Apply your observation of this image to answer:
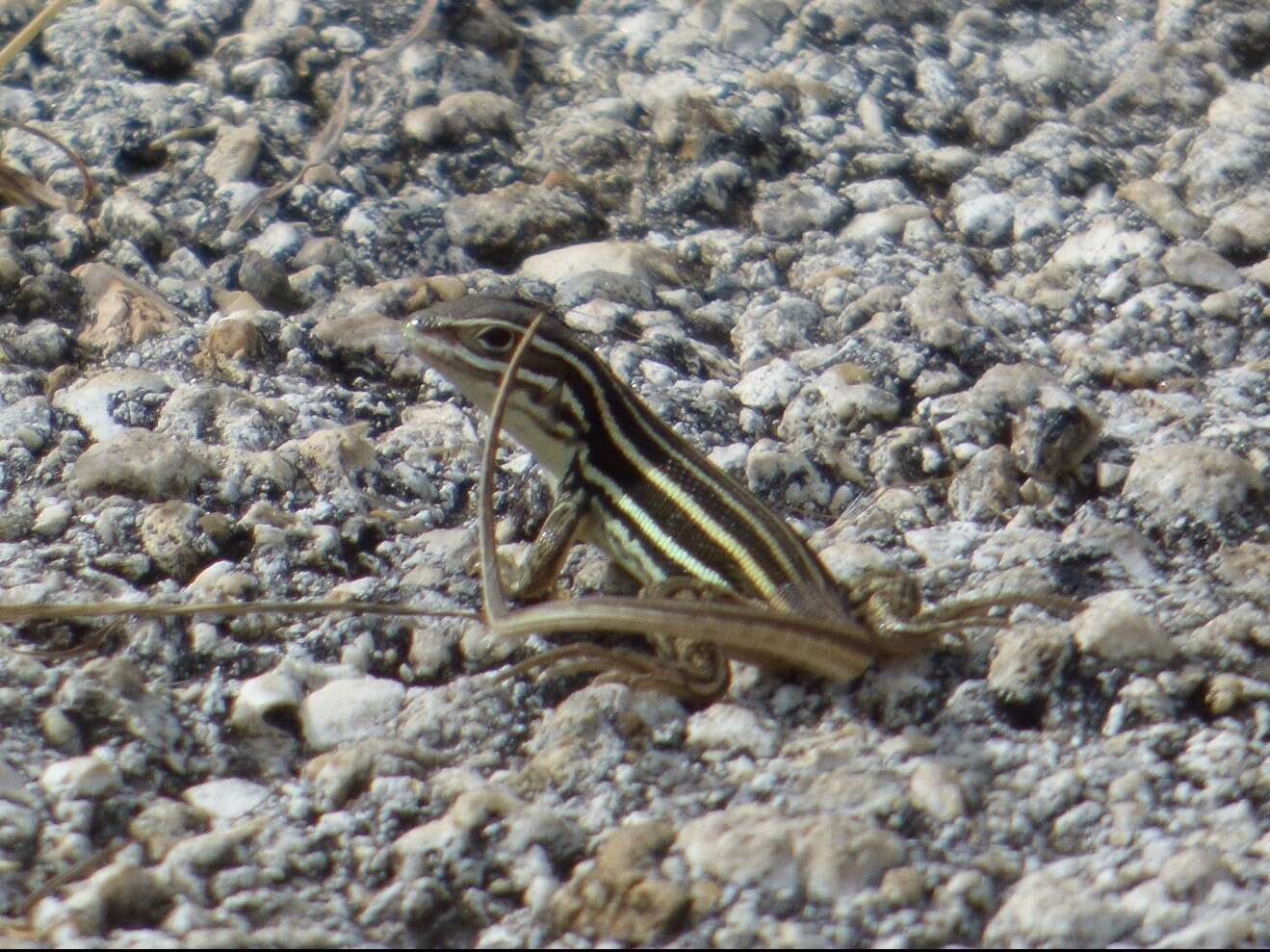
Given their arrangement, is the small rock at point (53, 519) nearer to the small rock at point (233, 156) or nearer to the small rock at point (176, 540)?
the small rock at point (176, 540)

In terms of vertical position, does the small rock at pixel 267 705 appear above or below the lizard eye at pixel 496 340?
below

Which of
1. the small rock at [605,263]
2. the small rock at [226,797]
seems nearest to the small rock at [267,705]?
the small rock at [226,797]

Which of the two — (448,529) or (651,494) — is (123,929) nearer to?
(448,529)

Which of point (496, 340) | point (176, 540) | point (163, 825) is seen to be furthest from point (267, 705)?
point (496, 340)

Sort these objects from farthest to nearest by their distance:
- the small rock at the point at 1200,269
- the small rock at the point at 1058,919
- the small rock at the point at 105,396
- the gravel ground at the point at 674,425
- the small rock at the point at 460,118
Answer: the small rock at the point at 460,118 → the small rock at the point at 1200,269 → the small rock at the point at 105,396 → the gravel ground at the point at 674,425 → the small rock at the point at 1058,919

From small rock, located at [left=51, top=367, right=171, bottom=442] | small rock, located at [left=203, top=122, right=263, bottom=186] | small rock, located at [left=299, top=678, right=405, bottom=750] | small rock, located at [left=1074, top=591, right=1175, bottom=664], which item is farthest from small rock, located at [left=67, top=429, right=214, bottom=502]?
small rock, located at [left=1074, top=591, right=1175, bottom=664]

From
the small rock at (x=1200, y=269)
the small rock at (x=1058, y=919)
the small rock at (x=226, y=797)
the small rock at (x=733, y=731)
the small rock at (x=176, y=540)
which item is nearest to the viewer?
the small rock at (x=1058, y=919)

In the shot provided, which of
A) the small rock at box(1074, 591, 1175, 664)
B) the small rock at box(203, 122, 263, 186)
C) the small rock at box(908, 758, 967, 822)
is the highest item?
the small rock at box(203, 122, 263, 186)

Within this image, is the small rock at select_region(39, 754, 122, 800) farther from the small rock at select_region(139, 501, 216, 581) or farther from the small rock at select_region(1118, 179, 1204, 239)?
the small rock at select_region(1118, 179, 1204, 239)

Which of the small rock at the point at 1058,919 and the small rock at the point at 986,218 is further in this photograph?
the small rock at the point at 986,218
